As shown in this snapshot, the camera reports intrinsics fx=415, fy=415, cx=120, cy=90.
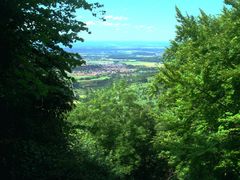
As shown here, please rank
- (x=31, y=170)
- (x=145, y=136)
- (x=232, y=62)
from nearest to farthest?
(x=31, y=170), (x=232, y=62), (x=145, y=136)

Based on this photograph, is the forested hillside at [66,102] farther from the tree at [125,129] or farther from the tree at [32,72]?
the tree at [125,129]

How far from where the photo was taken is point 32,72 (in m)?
11.8

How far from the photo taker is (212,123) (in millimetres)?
15891

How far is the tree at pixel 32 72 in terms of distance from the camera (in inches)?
445

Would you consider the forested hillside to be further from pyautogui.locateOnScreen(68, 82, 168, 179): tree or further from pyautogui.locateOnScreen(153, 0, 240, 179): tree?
pyautogui.locateOnScreen(68, 82, 168, 179): tree

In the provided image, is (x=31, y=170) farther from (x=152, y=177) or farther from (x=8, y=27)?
(x=152, y=177)

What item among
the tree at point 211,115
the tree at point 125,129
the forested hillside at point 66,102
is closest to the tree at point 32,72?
the forested hillside at point 66,102

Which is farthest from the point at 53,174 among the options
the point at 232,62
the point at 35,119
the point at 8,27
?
the point at 232,62

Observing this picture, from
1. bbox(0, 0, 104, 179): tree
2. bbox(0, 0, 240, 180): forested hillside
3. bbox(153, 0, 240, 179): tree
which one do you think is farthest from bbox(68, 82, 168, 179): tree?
bbox(0, 0, 104, 179): tree

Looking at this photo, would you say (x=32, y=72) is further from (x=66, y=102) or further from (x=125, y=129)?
(x=125, y=129)

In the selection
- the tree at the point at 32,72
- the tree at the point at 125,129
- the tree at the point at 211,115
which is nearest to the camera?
the tree at the point at 32,72

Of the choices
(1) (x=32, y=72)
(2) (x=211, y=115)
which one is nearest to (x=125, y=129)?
(2) (x=211, y=115)

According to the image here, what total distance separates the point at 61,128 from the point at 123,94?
22.7m

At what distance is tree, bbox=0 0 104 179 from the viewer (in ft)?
37.1
